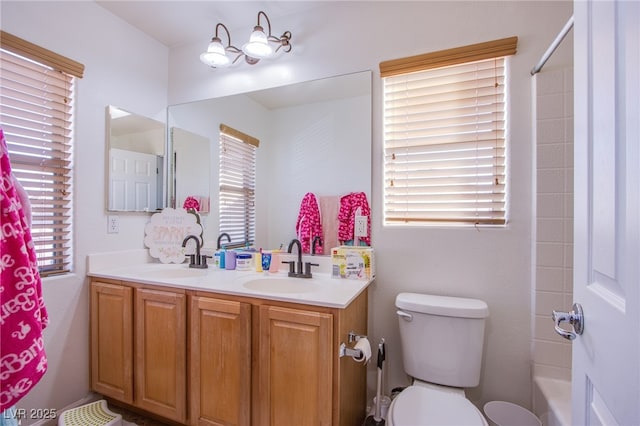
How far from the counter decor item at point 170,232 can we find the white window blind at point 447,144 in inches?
57.9

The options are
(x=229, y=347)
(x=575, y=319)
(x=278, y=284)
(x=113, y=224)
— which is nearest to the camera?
(x=575, y=319)

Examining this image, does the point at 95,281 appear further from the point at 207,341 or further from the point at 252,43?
the point at 252,43

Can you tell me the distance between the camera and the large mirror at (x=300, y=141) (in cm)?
172

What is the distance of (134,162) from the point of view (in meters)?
2.03

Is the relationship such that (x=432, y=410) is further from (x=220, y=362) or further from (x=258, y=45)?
(x=258, y=45)

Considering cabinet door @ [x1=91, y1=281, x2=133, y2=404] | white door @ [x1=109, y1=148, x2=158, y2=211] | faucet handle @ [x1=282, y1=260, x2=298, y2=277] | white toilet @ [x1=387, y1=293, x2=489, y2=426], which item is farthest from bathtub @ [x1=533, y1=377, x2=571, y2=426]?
white door @ [x1=109, y1=148, x2=158, y2=211]

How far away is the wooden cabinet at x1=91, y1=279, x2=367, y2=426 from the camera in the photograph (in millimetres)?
1196

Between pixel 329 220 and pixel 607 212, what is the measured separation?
1.31 metres

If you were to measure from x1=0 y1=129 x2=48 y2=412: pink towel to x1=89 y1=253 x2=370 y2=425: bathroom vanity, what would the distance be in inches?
26.7

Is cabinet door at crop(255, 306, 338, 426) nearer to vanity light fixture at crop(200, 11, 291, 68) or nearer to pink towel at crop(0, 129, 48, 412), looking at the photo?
pink towel at crop(0, 129, 48, 412)

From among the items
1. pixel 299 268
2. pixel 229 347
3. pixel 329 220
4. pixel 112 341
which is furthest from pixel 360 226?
pixel 112 341

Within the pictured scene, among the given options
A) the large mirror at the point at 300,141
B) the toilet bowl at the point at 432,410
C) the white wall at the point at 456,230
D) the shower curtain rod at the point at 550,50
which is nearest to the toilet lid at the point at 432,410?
the toilet bowl at the point at 432,410

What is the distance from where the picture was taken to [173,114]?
2.25 m

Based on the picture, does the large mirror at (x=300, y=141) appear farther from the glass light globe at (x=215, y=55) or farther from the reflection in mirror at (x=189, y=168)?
the glass light globe at (x=215, y=55)
